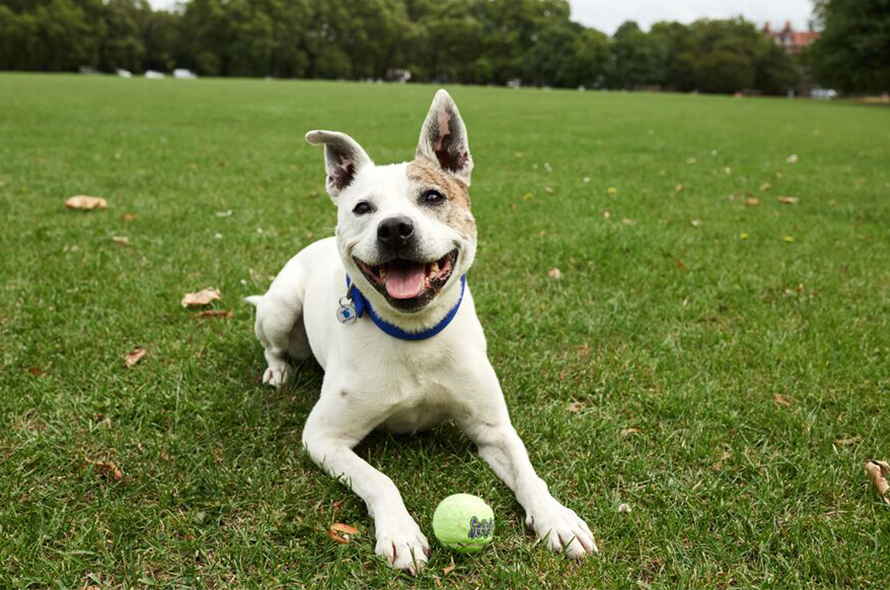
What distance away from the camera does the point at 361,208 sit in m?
2.96

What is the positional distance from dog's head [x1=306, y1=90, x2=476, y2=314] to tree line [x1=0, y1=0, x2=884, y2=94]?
8488cm

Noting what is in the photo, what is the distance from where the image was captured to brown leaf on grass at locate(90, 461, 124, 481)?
2.85 meters

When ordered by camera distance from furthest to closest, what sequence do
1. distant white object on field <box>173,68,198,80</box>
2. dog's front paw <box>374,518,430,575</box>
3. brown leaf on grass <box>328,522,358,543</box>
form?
1. distant white object on field <box>173,68,198,80</box>
2. brown leaf on grass <box>328,522,358,543</box>
3. dog's front paw <box>374,518,430,575</box>

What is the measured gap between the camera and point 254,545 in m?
2.45

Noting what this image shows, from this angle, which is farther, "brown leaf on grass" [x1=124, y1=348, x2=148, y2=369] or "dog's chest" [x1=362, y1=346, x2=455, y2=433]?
"brown leaf on grass" [x1=124, y1=348, x2=148, y2=369]

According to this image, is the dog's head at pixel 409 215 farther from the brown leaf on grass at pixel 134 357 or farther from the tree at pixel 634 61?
the tree at pixel 634 61

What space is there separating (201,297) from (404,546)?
9.72 feet

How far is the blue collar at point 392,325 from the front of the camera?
285 centimetres

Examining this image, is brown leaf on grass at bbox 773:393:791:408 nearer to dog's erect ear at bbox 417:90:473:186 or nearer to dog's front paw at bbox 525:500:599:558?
dog's front paw at bbox 525:500:599:558

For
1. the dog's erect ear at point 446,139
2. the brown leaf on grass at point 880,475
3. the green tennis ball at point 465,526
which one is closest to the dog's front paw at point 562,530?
the green tennis ball at point 465,526

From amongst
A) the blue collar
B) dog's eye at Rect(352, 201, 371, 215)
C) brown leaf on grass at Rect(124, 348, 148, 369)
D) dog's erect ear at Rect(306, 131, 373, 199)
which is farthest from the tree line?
the blue collar

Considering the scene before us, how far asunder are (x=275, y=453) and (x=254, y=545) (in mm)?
638

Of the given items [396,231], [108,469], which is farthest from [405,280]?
[108,469]

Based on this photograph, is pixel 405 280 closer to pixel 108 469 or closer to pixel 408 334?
pixel 408 334
